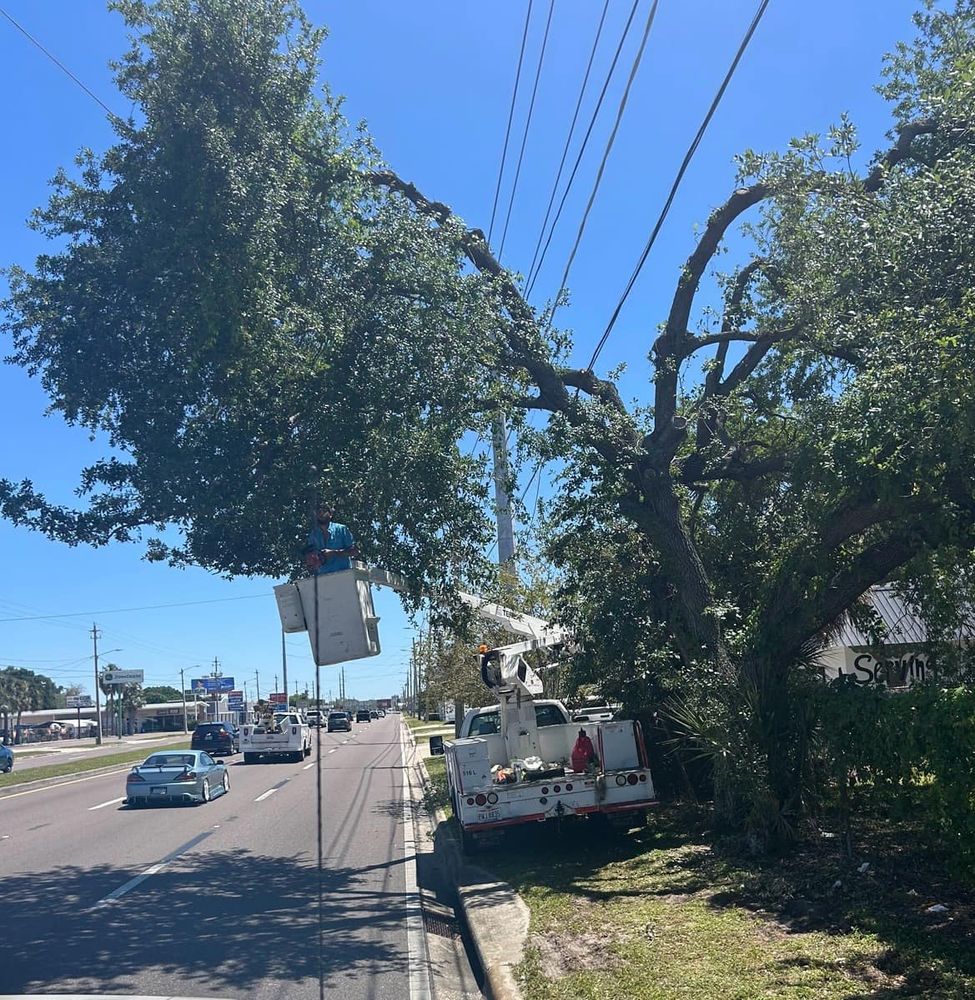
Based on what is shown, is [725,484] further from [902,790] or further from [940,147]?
[902,790]

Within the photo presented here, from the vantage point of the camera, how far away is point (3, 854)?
15328mm

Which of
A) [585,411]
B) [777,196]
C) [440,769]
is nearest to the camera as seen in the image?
[777,196]

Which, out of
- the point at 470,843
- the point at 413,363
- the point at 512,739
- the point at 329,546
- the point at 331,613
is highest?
the point at 413,363

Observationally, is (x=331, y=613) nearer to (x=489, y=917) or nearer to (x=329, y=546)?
(x=329, y=546)

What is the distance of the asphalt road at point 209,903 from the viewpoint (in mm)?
8117

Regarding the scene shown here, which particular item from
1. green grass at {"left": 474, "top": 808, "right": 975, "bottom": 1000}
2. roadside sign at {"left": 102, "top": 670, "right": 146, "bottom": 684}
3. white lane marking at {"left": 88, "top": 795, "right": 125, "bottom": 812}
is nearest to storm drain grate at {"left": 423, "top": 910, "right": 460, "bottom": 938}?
green grass at {"left": 474, "top": 808, "right": 975, "bottom": 1000}

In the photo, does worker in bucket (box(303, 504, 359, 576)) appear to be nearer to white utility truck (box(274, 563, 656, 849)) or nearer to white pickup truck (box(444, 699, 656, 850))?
white utility truck (box(274, 563, 656, 849))

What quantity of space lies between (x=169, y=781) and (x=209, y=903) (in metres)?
11.8

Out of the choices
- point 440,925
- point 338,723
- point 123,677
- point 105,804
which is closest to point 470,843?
point 440,925

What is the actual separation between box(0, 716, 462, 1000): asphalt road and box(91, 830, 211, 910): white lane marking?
0.03 metres

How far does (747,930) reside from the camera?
7.85 metres

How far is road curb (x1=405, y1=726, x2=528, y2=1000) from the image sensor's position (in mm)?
7633

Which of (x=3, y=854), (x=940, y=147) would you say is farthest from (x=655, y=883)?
(x=3, y=854)

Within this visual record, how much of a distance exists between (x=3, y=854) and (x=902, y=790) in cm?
1289
